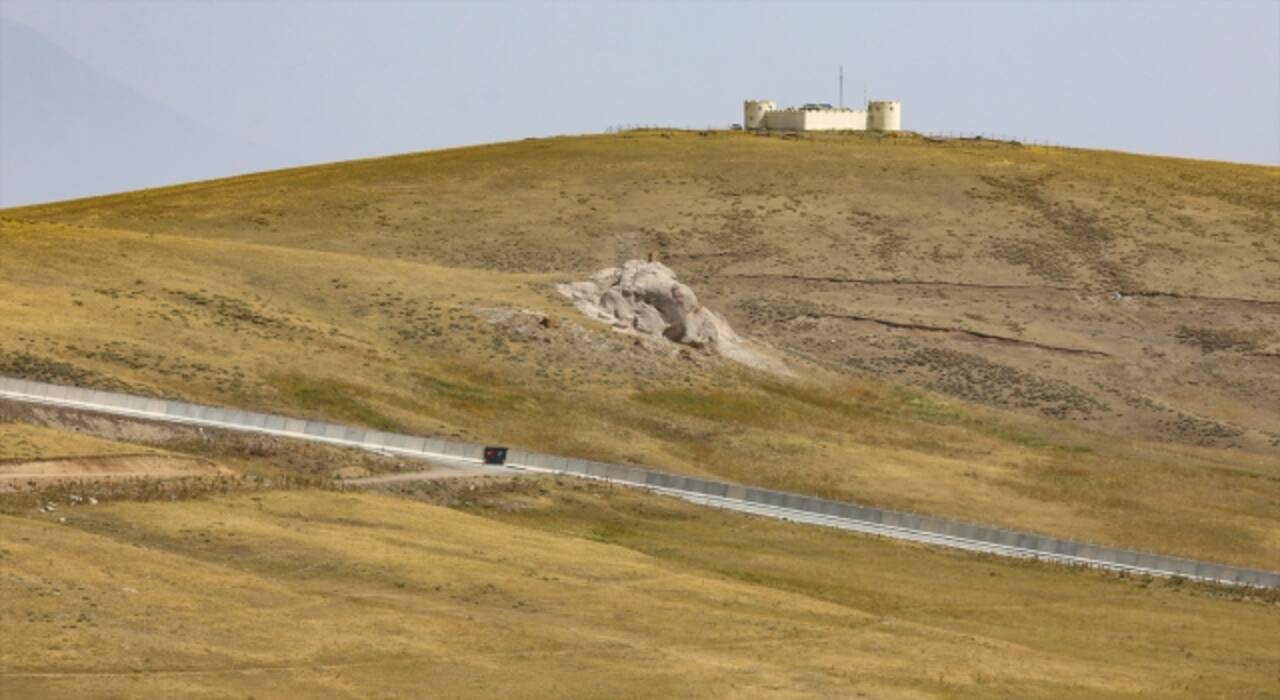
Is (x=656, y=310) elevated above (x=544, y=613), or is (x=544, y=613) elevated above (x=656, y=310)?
(x=656, y=310)

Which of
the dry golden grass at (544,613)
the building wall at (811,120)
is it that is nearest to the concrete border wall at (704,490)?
the dry golden grass at (544,613)

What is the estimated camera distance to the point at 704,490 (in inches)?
2901

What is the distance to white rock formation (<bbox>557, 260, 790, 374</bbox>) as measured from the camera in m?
99.1

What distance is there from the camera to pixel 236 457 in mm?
68875

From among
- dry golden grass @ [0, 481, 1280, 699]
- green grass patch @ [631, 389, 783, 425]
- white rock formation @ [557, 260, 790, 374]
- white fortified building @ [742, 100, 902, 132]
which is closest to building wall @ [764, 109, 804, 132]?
white fortified building @ [742, 100, 902, 132]

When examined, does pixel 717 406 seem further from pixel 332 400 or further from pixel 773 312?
pixel 773 312

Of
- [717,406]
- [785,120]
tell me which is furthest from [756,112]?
[717,406]

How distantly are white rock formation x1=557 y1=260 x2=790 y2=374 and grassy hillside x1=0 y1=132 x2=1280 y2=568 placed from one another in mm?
1898

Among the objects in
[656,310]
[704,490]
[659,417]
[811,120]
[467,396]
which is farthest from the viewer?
[811,120]

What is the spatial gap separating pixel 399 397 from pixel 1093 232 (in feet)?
191

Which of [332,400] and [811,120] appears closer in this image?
[332,400]

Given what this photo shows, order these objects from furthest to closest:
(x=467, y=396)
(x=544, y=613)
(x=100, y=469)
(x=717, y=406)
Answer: (x=717, y=406) < (x=467, y=396) < (x=100, y=469) < (x=544, y=613)

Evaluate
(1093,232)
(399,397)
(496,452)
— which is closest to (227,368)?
(399,397)

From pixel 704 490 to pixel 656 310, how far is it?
2754 centimetres
